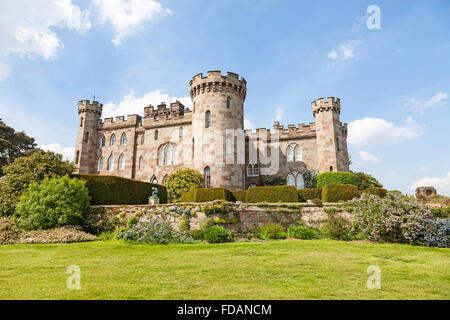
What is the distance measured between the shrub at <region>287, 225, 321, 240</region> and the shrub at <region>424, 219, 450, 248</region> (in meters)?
4.68

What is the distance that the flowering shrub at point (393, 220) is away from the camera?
1191cm

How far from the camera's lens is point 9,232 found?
13.6m

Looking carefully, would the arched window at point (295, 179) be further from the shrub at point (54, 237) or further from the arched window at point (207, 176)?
the shrub at point (54, 237)

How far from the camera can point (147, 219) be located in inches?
635

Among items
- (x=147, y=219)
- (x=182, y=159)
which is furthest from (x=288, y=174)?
(x=147, y=219)

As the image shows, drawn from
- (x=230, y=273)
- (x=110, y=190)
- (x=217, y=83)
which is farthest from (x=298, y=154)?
(x=230, y=273)

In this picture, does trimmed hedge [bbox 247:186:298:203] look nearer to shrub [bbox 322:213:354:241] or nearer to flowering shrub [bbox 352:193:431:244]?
shrub [bbox 322:213:354:241]

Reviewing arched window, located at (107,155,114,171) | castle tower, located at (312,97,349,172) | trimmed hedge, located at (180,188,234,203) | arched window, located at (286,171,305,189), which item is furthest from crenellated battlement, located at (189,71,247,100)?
arched window, located at (107,155,114,171)

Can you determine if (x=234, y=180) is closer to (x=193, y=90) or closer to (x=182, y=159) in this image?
(x=182, y=159)

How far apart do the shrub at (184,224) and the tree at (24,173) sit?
26.8 ft

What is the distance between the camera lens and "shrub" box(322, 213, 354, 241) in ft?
45.4

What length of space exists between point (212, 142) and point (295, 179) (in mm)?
11401

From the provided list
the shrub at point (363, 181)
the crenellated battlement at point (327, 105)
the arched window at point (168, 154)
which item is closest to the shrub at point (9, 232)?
the arched window at point (168, 154)
